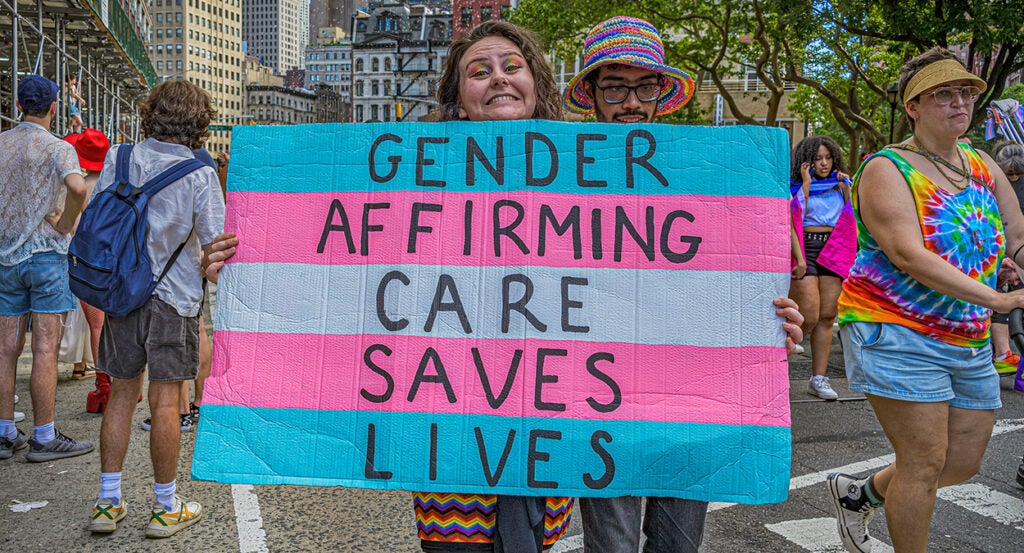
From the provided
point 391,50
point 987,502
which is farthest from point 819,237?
point 391,50

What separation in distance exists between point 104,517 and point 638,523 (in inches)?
101

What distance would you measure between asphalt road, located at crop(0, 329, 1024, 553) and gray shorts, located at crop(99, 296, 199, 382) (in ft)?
2.34

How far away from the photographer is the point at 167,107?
3.64 m

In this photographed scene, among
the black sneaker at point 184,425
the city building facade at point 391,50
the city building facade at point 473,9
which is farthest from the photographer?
the city building facade at point 391,50

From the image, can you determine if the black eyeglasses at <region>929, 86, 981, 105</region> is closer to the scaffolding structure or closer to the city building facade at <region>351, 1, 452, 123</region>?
the scaffolding structure

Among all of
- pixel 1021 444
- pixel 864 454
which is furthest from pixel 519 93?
pixel 1021 444

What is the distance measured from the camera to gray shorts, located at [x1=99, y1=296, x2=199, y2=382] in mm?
3588

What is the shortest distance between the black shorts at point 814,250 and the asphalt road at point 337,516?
185 cm

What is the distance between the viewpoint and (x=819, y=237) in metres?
6.76

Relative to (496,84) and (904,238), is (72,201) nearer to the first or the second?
(496,84)

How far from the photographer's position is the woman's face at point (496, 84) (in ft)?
7.73

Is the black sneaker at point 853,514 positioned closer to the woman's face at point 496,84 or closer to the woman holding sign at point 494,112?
the woman holding sign at point 494,112

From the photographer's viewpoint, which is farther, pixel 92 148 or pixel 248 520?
pixel 92 148

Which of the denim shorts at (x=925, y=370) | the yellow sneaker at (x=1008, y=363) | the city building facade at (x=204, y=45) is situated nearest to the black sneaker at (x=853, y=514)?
the denim shorts at (x=925, y=370)
